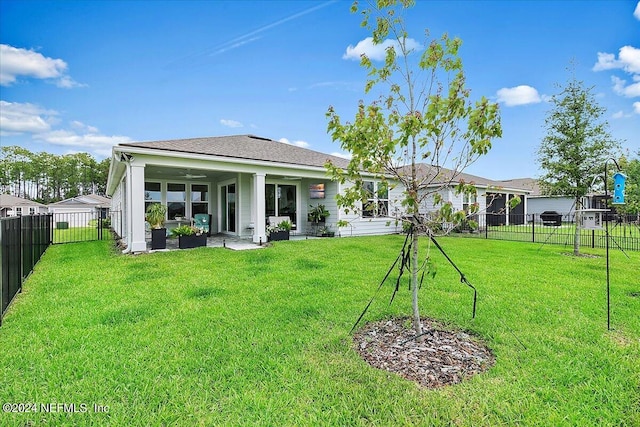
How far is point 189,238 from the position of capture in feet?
31.6

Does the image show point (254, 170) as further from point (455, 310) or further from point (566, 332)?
point (566, 332)

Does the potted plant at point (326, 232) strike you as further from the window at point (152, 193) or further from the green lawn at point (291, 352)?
the window at point (152, 193)

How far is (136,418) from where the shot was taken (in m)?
2.10

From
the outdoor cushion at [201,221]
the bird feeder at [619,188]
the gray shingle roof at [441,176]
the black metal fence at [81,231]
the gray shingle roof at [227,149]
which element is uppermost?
the gray shingle roof at [227,149]

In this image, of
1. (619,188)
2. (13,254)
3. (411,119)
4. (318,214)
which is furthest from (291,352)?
(318,214)

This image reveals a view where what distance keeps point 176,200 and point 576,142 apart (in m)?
15.0

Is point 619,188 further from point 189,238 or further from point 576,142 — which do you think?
point 189,238

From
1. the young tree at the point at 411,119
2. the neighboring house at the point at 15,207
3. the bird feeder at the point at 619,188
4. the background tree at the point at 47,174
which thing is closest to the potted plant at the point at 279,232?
the young tree at the point at 411,119

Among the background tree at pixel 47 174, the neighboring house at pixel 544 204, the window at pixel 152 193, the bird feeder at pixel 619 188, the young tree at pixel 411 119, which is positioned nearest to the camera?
the young tree at pixel 411 119

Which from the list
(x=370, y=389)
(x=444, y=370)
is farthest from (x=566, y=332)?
(x=370, y=389)

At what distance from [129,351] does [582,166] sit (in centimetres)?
1175

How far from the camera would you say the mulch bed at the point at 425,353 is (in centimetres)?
265

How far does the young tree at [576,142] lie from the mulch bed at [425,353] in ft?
26.9

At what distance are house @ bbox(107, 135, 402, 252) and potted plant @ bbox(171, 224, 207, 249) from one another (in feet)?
3.67
